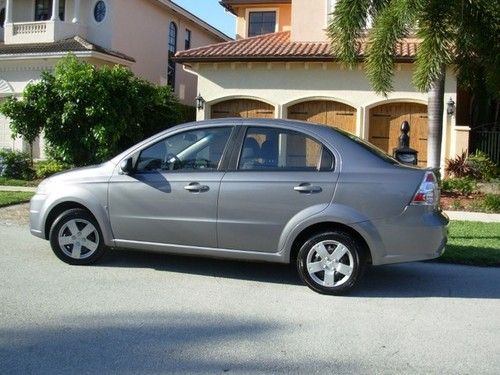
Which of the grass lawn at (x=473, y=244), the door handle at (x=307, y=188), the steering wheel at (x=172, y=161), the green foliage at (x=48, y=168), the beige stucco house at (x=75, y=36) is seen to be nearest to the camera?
the door handle at (x=307, y=188)

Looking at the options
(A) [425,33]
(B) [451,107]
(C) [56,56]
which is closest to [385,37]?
(A) [425,33]

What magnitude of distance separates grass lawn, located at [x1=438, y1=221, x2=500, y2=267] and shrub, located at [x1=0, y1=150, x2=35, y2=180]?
12249 mm

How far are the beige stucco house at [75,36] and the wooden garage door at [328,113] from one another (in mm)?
7584

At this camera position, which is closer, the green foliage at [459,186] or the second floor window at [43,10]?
the green foliage at [459,186]

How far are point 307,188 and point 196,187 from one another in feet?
3.92

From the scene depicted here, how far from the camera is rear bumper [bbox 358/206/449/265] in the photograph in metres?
5.88

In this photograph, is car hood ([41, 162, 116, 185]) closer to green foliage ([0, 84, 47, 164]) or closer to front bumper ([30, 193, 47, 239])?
front bumper ([30, 193, 47, 239])

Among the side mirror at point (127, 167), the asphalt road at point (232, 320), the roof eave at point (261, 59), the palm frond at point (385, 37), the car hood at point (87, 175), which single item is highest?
the roof eave at point (261, 59)

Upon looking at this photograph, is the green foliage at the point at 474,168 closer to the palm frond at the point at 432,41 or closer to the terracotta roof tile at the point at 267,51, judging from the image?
the terracotta roof tile at the point at 267,51

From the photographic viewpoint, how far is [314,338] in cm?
483

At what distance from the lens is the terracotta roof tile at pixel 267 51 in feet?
55.7

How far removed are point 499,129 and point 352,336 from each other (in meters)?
14.0

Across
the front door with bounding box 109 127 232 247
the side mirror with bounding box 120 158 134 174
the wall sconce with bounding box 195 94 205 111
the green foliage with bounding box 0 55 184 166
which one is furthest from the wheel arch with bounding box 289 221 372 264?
the wall sconce with bounding box 195 94 205 111

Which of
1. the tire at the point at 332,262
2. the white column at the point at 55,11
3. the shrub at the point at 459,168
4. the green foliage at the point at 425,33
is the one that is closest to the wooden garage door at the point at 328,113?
the shrub at the point at 459,168
